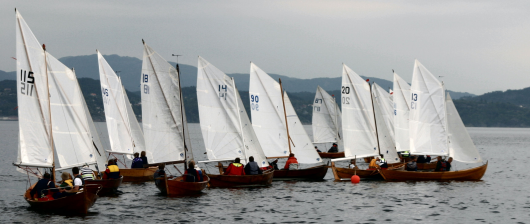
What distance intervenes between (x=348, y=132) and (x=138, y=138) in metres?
18.7

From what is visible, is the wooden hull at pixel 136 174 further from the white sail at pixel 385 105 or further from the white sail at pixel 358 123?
the white sail at pixel 385 105

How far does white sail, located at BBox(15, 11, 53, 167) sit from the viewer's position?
28719mm

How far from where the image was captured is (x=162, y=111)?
40188mm

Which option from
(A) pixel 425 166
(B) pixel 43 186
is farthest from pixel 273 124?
(B) pixel 43 186

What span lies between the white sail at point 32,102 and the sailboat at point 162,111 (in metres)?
10.6

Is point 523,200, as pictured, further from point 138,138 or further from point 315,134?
point 315,134

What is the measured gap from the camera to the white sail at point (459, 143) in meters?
46.1

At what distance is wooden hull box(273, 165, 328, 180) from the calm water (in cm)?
81

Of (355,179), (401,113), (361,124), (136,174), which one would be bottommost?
(355,179)

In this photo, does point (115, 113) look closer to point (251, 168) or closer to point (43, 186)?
point (251, 168)

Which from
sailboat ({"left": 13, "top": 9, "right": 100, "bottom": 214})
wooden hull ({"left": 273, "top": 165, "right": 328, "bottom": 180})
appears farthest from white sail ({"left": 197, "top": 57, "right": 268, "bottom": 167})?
sailboat ({"left": 13, "top": 9, "right": 100, "bottom": 214})

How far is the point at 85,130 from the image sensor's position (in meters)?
34.7

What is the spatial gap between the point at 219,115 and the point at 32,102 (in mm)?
15052

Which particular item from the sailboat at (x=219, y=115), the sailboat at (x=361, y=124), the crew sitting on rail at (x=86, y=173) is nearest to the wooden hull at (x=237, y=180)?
the sailboat at (x=219, y=115)
